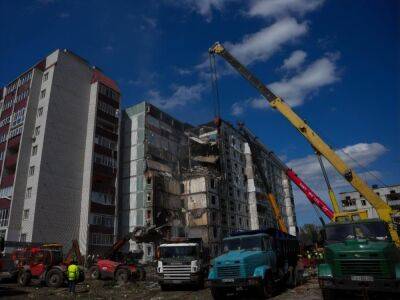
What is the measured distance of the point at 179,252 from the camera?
20.8 meters

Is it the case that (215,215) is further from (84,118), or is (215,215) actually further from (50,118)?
(50,118)

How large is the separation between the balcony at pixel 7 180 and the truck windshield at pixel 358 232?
134 ft

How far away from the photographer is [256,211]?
225ft

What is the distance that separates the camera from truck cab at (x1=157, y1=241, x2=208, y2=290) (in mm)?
19688

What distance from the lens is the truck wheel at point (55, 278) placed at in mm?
22328

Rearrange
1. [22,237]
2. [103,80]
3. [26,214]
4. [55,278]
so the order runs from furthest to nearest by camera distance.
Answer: [103,80]
[26,214]
[22,237]
[55,278]

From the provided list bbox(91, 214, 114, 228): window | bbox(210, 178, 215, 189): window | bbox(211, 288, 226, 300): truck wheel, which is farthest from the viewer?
bbox(210, 178, 215, 189): window

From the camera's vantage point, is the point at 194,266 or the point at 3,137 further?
the point at 3,137

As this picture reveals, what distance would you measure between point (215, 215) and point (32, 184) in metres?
28.6

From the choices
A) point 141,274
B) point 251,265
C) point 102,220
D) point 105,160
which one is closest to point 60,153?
point 105,160

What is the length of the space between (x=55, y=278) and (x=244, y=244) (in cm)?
1400

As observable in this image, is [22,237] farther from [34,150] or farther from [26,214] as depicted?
[34,150]

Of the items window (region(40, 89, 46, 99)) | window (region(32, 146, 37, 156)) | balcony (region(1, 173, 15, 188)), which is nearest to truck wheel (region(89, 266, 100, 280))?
balcony (region(1, 173, 15, 188))

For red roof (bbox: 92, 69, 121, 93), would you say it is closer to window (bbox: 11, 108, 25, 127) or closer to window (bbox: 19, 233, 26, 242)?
window (bbox: 11, 108, 25, 127)
